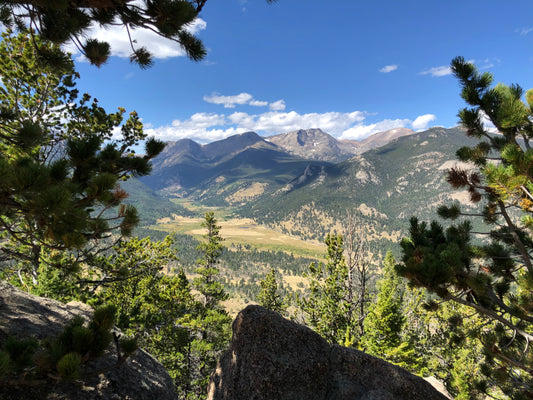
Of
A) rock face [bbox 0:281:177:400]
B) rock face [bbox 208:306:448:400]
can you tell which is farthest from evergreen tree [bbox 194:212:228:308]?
rock face [bbox 208:306:448:400]

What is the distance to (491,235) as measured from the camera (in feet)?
23.7

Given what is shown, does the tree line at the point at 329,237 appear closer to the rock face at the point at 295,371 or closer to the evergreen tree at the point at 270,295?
the rock face at the point at 295,371

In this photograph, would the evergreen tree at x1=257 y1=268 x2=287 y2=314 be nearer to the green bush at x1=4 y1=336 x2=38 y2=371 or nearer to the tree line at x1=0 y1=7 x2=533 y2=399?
the tree line at x1=0 y1=7 x2=533 y2=399

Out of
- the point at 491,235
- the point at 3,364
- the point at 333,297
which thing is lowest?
the point at 333,297

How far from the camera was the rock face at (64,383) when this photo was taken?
19.4ft

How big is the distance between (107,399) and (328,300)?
13537 millimetres

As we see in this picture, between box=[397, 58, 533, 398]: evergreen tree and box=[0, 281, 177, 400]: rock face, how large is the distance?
7471mm

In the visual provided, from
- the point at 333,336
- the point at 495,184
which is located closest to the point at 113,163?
the point at 495,184

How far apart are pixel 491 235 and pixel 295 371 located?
725 centimetres

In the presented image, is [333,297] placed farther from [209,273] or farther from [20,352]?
[20,352]

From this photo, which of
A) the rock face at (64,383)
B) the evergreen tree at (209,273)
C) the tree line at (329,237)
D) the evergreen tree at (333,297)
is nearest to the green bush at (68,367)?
the tree line at (329,237)

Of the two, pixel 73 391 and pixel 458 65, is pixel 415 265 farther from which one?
pixel 73 391

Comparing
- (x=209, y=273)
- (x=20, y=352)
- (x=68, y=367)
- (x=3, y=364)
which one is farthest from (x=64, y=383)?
(x=209, y=273)

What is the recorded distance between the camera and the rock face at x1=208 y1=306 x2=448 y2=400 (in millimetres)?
7918
